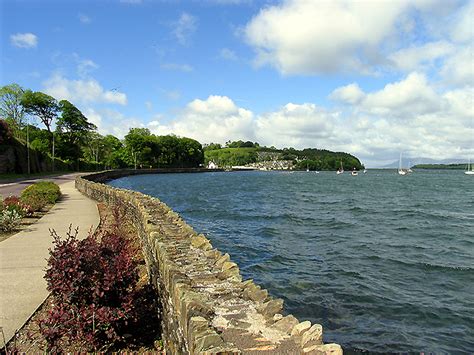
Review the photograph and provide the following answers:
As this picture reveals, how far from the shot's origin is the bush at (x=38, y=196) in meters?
16.5

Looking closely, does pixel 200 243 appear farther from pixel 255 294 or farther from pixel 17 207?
pixel 17 207

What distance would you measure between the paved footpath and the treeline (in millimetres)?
38067

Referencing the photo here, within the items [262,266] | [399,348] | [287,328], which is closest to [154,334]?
[287,328]

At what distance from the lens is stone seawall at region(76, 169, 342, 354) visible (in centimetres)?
328

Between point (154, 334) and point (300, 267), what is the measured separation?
6.98 meters

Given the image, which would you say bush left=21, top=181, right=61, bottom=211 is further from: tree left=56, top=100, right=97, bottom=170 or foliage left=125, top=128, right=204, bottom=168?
foliage left=125, top=128, right=204, bottom=168

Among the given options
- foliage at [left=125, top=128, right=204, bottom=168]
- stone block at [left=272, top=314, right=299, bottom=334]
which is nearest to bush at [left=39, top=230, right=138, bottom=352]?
stone block at [left=272, top=314, right=299, bottom=334]

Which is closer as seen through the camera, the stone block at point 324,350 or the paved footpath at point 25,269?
the stone block at point 324,350

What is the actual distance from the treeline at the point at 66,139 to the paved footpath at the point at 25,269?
125 feet

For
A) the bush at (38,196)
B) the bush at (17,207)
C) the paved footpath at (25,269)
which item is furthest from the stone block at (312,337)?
the bush at (38,196)

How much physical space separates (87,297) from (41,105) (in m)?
76.7

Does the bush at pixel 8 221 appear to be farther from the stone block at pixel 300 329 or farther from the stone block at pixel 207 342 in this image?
the stone block at pixel 300 329

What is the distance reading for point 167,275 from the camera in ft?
17.0

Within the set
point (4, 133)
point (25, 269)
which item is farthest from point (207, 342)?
point (4, 133)
